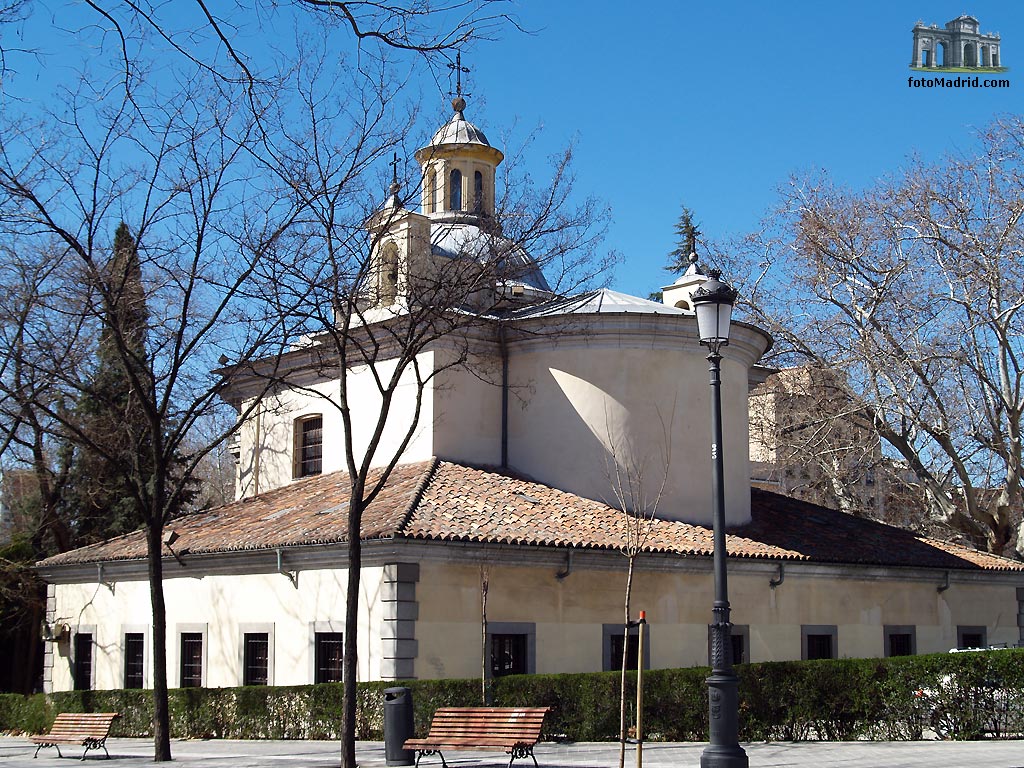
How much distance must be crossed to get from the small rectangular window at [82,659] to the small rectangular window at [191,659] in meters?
3.55

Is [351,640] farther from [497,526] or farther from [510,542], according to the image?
[497,526]

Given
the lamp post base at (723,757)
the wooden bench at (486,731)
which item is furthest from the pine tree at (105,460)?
the lamp post base at (723,757)

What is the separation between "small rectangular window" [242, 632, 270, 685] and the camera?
23.5 metres

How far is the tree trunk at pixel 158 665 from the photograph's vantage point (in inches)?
680

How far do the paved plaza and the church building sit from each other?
3.12 meters

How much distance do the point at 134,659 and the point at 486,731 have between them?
1394 centimetres

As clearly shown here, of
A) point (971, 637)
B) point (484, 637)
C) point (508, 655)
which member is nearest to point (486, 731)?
point (484, 637)

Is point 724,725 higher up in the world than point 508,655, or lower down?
higher up

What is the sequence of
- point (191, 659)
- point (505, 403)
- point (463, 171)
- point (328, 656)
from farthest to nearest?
point (463, 171) → point (505, 403) → point (191, 659) → point (328, 656)

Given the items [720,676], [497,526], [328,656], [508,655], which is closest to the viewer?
[720,676]

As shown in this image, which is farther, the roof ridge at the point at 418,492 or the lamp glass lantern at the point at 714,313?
the roof ridge at the point at 418,492

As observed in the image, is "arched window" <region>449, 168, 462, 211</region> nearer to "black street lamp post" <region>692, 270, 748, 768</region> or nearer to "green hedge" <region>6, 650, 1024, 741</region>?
"green hedge" <region>6, 650, 1024, 741</region>

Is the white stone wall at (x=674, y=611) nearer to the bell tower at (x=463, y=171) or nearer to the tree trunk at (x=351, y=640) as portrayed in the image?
the tree trunk at (x=351, y=640)

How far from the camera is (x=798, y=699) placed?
18.0 m
